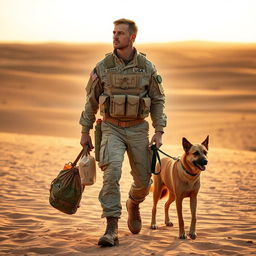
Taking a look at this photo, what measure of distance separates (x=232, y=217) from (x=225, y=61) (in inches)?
2095

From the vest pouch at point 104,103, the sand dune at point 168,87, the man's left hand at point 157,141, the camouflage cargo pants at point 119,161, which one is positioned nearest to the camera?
the camouflage cargo pants at point 119,161

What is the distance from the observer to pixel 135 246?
6223mm

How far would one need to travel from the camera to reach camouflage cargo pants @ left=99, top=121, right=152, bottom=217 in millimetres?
6305

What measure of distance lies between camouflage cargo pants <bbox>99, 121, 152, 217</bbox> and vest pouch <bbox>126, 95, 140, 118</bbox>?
23cm

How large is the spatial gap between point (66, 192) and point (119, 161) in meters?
0.74

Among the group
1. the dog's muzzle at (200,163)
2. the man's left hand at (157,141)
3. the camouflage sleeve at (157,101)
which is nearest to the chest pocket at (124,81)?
the camouflage sleeve at (157,101)

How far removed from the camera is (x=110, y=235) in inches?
244

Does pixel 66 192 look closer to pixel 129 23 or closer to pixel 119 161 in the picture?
pixel 119 161

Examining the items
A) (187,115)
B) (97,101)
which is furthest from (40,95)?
(97,101)

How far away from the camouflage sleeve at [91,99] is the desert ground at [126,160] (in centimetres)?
134

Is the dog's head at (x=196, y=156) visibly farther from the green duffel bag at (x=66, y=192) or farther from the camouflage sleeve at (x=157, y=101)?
the green duffel bag at (x=66, y=192)

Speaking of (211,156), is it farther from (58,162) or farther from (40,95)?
(40,95)

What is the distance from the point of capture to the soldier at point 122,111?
6.33 metres

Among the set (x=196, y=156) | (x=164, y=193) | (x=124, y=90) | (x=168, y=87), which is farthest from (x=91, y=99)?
(x=168, y=87)
